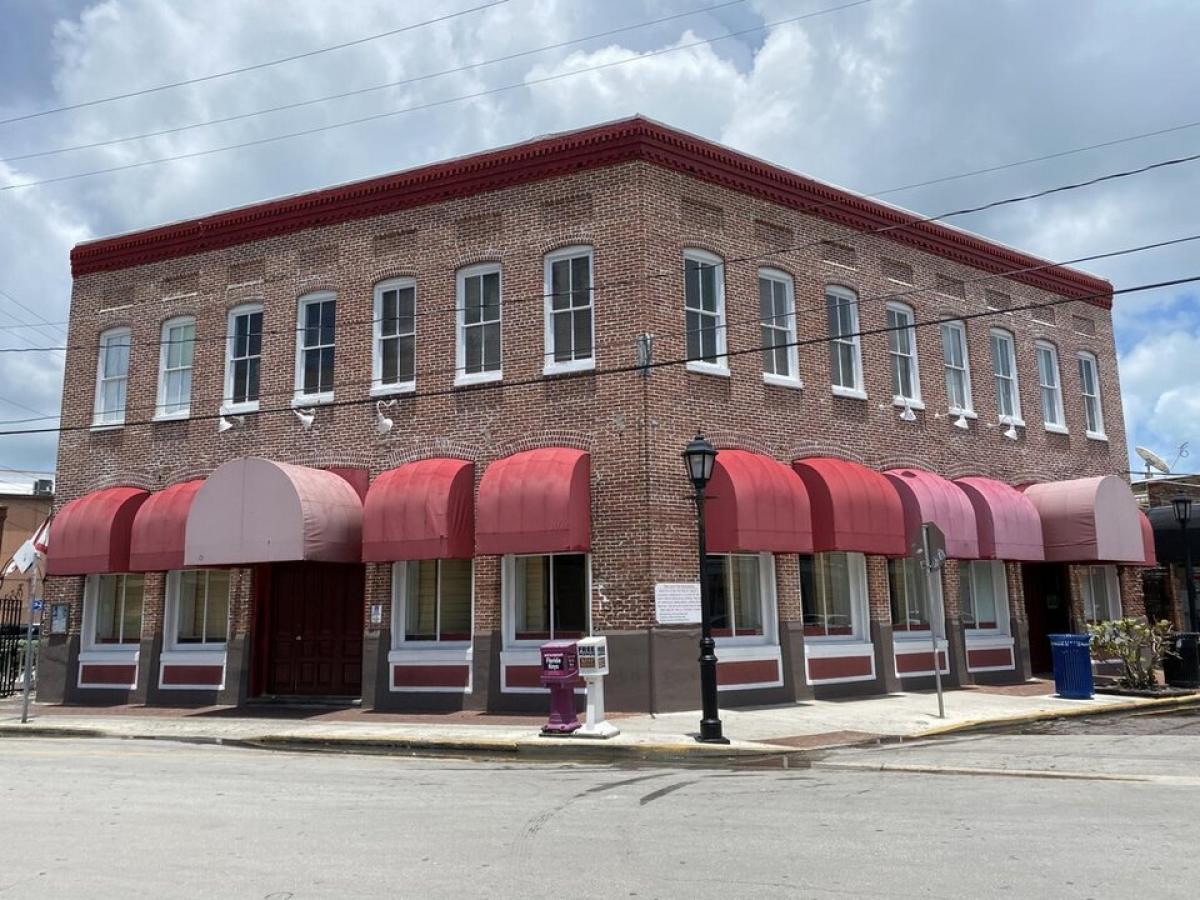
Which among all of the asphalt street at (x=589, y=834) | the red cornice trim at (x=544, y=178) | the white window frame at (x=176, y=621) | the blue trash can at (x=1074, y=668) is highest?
the red cornice trim at (x=544, y=178)

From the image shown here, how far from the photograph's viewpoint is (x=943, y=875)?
258 inches

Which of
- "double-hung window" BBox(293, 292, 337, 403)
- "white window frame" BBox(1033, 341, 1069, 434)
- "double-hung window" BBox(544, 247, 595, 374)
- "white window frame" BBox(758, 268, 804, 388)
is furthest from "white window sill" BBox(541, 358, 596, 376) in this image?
"white window frame" BBox(1033, 341, 1069, 434)

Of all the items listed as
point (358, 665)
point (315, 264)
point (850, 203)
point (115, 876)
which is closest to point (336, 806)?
point (115, 876)

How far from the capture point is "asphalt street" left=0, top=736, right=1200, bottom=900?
6.43 m

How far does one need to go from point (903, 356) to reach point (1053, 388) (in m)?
5.89

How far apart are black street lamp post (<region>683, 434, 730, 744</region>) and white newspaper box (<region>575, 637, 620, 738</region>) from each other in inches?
53.3

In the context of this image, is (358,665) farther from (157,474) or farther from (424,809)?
(424,809)

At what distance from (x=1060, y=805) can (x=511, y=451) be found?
36.0 feet

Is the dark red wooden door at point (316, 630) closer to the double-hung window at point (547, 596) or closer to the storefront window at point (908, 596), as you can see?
the double-hung window at point (547, 596)

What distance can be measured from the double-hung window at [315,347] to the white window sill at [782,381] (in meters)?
8.27

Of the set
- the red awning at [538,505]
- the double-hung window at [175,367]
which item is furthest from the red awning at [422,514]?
the double-hung window at [175,367]

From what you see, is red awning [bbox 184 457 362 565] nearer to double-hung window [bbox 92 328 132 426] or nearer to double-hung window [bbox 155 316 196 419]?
double-hung window [bbox 155 316 196 419]

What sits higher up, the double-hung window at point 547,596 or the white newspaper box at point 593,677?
the double-hung window at point 547,596

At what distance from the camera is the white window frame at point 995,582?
22125mm
